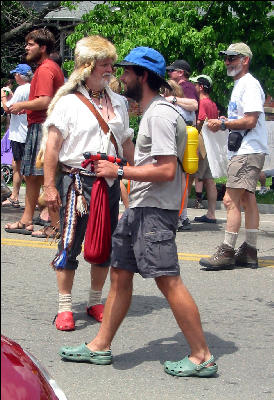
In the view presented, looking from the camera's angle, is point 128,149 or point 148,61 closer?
point 148,61

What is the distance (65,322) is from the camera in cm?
583

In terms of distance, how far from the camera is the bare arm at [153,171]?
4695 mm

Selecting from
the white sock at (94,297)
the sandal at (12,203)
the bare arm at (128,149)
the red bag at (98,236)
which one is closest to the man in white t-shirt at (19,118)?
the sandal at (12,203)

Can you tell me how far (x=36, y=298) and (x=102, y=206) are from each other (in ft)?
6.16

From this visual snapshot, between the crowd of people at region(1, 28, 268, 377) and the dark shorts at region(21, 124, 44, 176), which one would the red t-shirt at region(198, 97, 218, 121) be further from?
the crowd of people at region(1, 28, 268, 377)

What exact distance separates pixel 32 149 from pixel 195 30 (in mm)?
7709

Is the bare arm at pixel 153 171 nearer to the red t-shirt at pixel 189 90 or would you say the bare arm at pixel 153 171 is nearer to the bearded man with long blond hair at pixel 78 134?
the bearded man with long blond hair at pixel 78 134

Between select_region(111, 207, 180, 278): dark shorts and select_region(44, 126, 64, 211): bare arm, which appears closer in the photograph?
select_region(111, 207, 180, 278): dark shorts

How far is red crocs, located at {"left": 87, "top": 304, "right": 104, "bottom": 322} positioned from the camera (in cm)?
605

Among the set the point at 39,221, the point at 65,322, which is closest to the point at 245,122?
the point at 65,322

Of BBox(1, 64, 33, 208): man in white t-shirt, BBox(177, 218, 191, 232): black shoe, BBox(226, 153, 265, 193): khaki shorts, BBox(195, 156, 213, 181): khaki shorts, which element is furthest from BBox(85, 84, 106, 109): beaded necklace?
BBox(195, 156, 213, 181): khaki shorts

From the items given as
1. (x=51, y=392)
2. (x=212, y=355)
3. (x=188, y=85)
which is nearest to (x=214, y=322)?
(x=212, y=355)

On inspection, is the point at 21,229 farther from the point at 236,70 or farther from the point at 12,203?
the point at 236,70

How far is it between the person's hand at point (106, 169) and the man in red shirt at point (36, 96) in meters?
3.63
